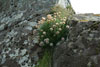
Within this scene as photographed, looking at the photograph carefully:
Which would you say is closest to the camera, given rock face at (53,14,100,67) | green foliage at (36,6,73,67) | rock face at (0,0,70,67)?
rock face at (53,14,100,67)

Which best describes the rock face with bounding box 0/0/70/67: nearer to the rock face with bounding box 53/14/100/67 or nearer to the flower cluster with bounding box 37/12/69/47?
the flower cluster with bounding box 37/12/69/47

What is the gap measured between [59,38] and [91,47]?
1.28m

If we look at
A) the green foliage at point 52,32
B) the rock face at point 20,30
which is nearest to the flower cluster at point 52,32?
the green foliage at point 52,32

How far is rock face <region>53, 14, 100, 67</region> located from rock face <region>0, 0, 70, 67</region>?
100cm

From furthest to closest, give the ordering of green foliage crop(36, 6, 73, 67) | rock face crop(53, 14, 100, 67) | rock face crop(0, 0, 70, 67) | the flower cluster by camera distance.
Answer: rock face crop(0, 0, 70, 67)
the flower cluster
green foliage crop(36, 6, 73, 67)
rock face crop(53, 14, 100, 67)

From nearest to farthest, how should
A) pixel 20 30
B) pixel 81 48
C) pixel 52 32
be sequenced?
1. pixel 81 48
2. pixel 52 32
3. pixel 20 30

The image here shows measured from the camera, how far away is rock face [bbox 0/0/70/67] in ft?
18.7

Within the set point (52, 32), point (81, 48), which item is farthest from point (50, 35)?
point (81, 48)

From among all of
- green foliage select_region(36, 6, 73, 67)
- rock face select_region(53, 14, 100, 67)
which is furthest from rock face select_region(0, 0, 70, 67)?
rock face select_region(53, 14, 100, 67)

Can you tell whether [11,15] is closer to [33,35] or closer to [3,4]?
[3,4]

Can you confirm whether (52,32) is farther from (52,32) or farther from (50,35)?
(50,35)

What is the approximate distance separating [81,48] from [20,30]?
2688 mm

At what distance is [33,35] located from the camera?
6.21 meters

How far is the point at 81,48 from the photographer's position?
4.56m
